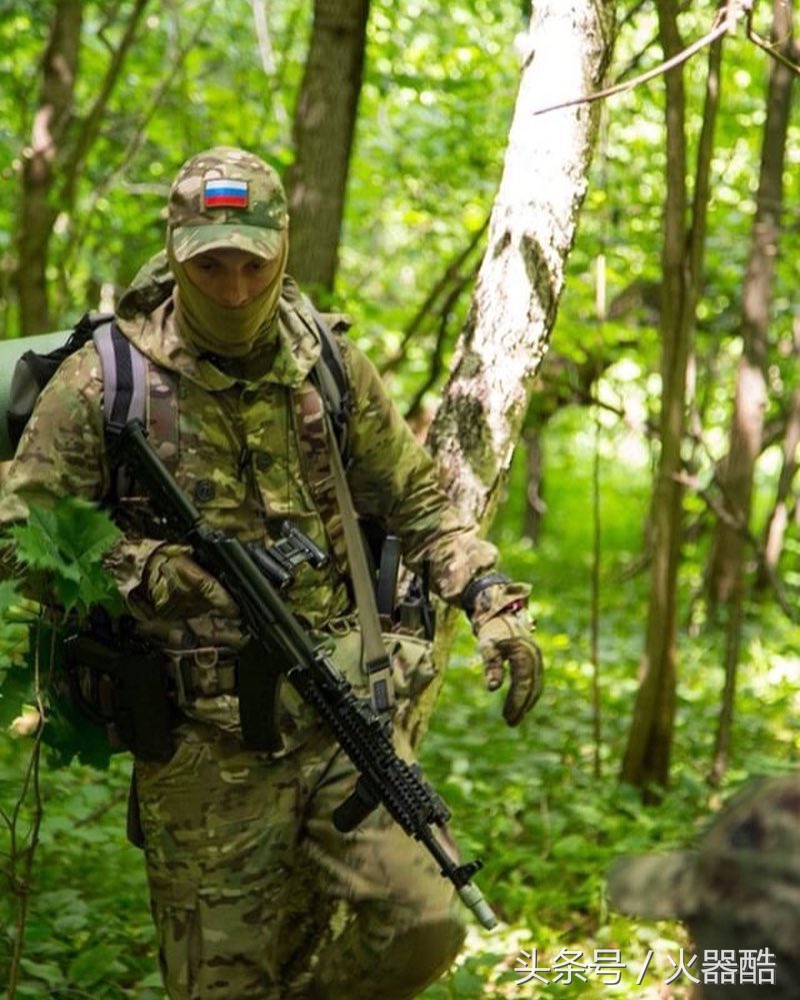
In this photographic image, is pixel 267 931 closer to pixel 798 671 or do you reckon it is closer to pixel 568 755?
pixel 568 755

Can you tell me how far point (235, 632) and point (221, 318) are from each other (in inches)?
26.2

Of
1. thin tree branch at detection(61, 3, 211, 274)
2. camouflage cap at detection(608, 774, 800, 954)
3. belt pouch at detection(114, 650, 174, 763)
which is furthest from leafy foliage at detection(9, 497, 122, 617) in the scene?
thin tree branch at detection(61, 3, 211, 274)

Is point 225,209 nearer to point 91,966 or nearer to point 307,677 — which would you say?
point 307,677

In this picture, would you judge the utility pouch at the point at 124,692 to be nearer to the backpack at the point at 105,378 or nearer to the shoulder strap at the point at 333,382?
the backpack at the point at 105,378

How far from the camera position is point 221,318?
9.75 feet

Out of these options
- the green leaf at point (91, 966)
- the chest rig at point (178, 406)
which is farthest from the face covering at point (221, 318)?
the green leaf at point (91, 966)

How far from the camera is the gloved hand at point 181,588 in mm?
2883

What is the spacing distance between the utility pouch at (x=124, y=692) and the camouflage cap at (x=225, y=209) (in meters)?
0.83

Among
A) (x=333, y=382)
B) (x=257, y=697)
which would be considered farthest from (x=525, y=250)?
(x=257, y=697)

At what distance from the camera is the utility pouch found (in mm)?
2943

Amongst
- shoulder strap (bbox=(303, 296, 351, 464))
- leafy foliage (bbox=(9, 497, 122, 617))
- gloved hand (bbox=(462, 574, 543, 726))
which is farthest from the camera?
shoulder strap (bbox=(303, 296, 351, 464))

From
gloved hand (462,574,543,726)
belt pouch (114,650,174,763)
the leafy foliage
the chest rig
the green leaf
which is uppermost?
the chest rig

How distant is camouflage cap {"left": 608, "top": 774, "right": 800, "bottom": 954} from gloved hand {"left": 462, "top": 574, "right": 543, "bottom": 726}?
4.40 ft

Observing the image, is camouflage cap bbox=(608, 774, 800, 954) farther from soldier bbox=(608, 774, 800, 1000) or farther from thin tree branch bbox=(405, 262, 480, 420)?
thin tree branch bbox=(405, 262, 480, 420)
